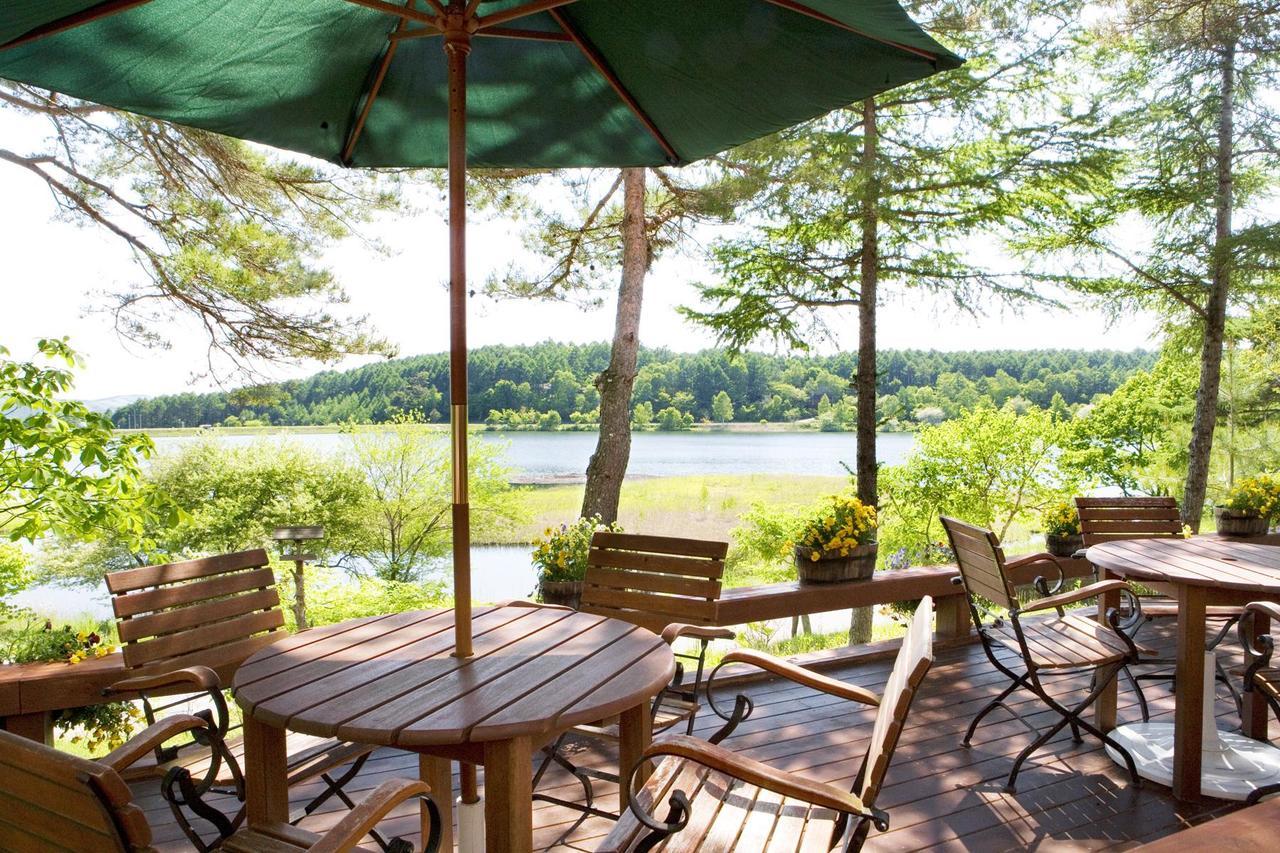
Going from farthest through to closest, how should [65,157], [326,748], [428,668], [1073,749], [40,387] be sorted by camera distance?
[65,157], [40,387], [1073,749], [326,748], [428,668]

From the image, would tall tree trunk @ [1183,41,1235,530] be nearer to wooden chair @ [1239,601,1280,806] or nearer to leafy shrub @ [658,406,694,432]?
wooden chair @ [1239,601,1280,806]

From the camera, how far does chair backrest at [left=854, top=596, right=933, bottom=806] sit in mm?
1503

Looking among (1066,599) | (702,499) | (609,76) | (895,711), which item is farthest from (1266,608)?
(702,499)

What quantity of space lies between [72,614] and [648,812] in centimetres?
1923

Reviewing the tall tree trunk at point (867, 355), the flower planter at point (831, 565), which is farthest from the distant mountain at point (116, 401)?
the flower planter at point (831, 565)

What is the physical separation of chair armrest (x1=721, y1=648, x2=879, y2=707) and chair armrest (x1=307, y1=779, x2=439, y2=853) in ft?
3.04

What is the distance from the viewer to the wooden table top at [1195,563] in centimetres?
283

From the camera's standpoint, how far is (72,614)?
16797mm

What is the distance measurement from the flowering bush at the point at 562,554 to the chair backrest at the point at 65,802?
8.73ft

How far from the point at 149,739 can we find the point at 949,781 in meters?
2.56

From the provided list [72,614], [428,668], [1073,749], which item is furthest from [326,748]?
[72,614]

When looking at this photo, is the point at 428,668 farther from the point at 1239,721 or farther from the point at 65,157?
the point at 65,157

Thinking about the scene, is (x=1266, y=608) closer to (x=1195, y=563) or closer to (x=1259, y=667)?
(x=1259, y=667)

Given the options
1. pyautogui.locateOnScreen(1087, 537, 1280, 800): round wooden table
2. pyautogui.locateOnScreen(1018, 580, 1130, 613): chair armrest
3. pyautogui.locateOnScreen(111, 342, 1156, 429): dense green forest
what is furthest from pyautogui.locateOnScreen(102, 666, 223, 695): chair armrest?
pyautogui.locateOnScreen(111, 342, 1156, 429): dense green forest
